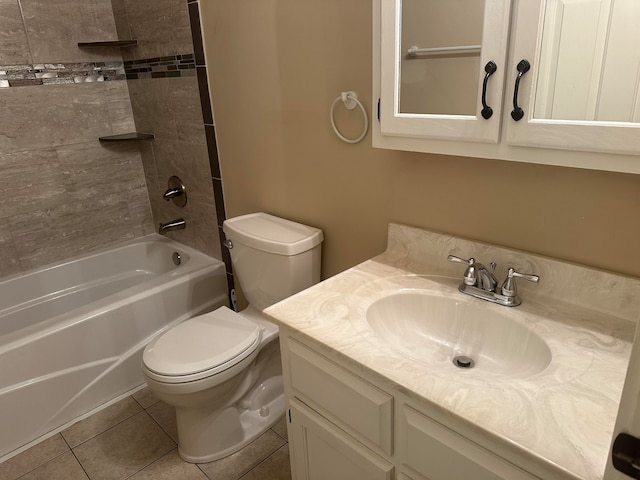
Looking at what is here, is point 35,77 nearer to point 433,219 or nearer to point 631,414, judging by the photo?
point 433,219

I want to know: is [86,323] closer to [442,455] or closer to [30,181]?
[30,181]

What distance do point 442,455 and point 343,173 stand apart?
1.00m

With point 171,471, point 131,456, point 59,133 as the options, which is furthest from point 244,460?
point 59,133

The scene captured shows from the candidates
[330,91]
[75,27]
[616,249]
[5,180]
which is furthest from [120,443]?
[75,27]

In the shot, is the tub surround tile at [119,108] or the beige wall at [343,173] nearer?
the beige wall at [343,173]

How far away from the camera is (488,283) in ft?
4.00

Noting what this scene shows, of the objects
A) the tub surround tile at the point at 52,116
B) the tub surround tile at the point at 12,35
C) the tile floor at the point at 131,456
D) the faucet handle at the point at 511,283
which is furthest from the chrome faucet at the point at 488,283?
the tub surround tile at the point at 12,35

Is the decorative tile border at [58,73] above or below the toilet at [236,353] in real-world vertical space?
above

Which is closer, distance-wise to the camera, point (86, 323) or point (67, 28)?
point (86, 323)

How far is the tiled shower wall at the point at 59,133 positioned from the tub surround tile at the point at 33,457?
101 centimetres

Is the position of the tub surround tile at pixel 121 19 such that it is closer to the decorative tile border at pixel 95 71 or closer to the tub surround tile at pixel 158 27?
the tub surround tile at pixel 158 27

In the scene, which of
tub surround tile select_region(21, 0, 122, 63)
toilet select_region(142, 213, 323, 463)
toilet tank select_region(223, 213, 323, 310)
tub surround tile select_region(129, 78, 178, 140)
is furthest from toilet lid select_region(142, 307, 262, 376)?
tub surround tile select_region(21, 0, 122, 63)

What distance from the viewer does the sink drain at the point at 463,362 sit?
116cm

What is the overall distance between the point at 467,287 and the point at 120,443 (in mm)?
1567
